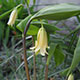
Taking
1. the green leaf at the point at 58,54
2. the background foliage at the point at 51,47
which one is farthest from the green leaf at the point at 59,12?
the green leaf at the point at 58,54

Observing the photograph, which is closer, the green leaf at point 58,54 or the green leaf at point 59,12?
the green leaf at point 59,12

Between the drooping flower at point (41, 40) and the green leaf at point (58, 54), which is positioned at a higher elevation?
the drooping flower at point (41, 40)

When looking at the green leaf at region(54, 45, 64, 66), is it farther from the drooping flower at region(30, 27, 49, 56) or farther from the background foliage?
the drooping flower at region(30, 27, 49, 56)

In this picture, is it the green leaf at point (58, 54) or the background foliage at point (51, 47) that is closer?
the background foliage at point (51, 47)

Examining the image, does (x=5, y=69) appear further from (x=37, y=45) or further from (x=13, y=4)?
(x=37, y=45)

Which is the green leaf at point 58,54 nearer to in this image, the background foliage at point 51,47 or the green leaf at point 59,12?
the background foliage at point 51,47

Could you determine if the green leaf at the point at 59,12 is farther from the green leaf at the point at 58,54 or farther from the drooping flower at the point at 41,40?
the green leaf at the point at 58,54

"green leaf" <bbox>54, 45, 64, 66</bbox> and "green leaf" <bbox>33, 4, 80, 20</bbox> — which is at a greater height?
"green leaf" <bbox>33, 4, 80, 20</bbox>

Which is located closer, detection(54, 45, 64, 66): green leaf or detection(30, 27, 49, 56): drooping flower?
detection(30, 27, 49, 56): drooping flower

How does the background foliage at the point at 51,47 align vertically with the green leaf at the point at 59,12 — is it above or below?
below

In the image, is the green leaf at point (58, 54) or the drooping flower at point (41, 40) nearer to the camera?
the drooping flower at point (41, 40)

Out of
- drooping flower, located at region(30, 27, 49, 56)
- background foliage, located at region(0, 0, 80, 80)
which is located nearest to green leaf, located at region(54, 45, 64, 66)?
background foliage, located at region(0, 0, 80, 80)
